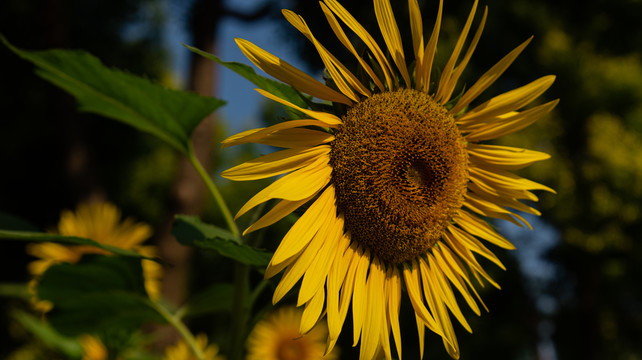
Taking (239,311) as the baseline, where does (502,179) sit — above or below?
above

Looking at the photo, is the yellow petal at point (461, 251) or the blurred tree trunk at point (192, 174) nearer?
the yellow petal at point (461, 251)

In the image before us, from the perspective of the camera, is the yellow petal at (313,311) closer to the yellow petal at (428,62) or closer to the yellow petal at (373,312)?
the yellow petal at (373,312)

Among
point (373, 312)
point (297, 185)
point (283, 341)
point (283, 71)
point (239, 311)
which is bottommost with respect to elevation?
point (283, 341)

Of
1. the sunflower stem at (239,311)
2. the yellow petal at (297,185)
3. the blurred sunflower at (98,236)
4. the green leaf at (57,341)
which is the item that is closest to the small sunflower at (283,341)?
the blurred sunflower at (98,236)

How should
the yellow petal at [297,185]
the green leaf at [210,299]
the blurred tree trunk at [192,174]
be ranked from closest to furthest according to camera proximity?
the yellow petal at [297,185], the green leaf at [210,299], the blurred tree trunk at [192,174]

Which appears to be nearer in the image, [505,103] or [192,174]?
[505,103]

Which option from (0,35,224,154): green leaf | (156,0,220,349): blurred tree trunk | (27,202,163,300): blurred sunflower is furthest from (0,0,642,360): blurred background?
(0,35,224,154): green leaf

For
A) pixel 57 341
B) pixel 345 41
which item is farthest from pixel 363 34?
pixel 57 341

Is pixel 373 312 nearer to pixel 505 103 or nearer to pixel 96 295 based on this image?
pixel 505 103

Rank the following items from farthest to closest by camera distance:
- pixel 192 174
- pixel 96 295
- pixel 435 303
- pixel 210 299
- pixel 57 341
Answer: pixel 192 174 → pixel 57 341 → pixel 210 299 → pixel 96 295 → pixel 435 303

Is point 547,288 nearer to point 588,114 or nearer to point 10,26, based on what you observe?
point 588,114
